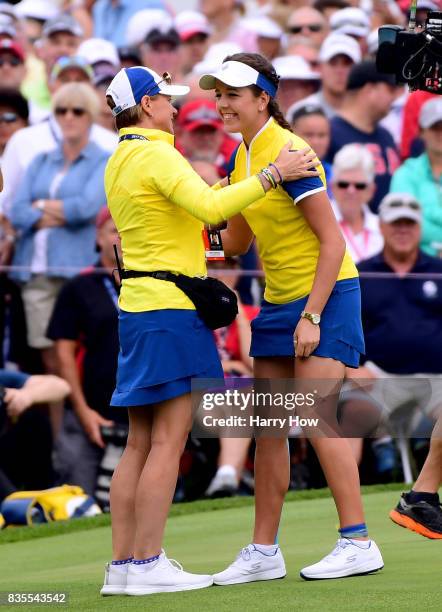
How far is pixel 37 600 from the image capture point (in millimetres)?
5621

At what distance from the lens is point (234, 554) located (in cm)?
736

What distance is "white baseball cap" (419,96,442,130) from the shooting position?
38.2 ft

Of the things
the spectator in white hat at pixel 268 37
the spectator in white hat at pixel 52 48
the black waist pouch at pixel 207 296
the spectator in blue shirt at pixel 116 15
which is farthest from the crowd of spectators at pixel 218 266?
the black waist pouch at pixel 207 296

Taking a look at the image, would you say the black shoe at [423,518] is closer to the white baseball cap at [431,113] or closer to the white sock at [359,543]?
the white sock at [359,543]

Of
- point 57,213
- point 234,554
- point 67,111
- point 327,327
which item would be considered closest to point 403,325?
point 57,213

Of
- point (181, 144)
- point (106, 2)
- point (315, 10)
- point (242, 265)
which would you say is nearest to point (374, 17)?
point (315, 10)

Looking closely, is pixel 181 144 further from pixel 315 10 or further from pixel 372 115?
pixel 315 10

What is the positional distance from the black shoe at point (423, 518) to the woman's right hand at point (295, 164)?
66.7 inches

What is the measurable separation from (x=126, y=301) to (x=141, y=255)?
0.19 meters

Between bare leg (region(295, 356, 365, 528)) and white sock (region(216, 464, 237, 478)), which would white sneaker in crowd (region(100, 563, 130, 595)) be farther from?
white sock (region(216, 464, 237, 478))

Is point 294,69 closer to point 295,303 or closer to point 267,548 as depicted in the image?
point 295,303

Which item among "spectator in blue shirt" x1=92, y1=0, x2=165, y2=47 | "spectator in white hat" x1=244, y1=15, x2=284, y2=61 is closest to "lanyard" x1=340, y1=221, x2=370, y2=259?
"spectator in white hat" x1=244, y1=15, x2=284, y2=61

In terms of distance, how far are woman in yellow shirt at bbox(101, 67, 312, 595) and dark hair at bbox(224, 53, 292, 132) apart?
30cm

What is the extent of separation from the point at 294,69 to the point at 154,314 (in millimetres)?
7533
